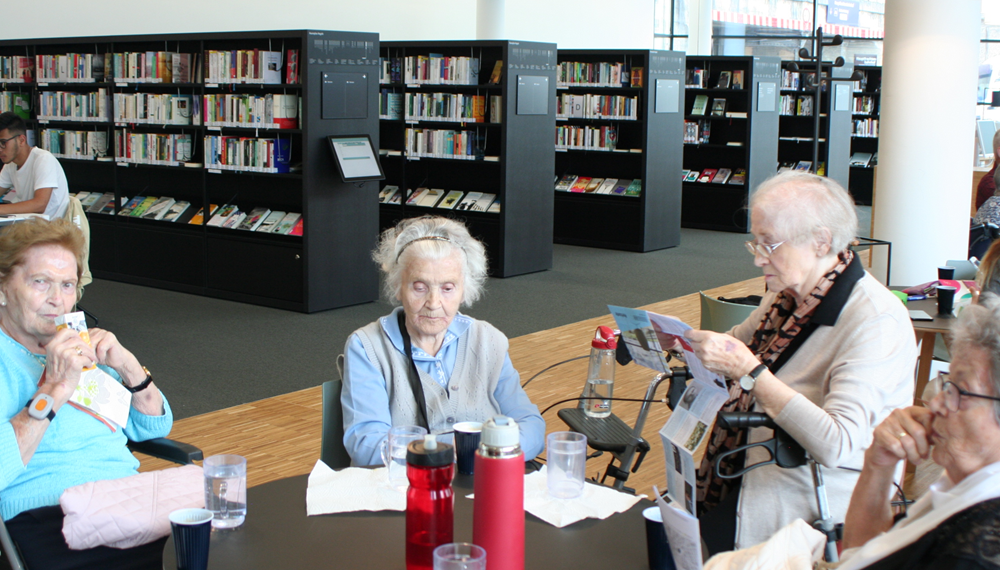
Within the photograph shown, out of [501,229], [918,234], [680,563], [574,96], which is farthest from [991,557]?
[574,96]

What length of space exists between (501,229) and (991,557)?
718 cm

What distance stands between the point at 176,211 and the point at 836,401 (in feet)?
22.2

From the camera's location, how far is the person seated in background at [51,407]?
2.03 m

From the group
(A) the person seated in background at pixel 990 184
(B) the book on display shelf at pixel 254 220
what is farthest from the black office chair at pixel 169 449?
(A) the person seated in background at pixel 990 184

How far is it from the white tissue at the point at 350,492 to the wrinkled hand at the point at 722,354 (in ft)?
2.65

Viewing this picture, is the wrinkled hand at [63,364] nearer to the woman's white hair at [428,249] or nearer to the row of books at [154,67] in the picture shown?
the woman's white hair at [428,249]

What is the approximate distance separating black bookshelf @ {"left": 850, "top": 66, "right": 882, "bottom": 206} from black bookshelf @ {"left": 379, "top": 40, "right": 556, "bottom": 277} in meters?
7.56

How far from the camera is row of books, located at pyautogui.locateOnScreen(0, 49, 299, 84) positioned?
22.7 ft

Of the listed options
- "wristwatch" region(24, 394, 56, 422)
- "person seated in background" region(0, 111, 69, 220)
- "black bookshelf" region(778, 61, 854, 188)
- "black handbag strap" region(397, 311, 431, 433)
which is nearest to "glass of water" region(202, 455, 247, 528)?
"wristwatch" region(24, 394, 56, 422)

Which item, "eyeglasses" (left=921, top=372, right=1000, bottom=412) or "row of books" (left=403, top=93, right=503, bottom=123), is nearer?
"eyeglasses" (left=921, top=372, right=1000, bottom=412)

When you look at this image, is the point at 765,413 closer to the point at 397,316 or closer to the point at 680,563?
the point at 680,563

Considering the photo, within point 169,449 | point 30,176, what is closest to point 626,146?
point 30,176

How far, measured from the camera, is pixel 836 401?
2150 mm

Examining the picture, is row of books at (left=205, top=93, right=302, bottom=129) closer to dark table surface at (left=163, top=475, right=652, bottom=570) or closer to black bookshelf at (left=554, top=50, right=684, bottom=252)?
black bookshelf at (left=554, top=50, right=684, bottom=252)
